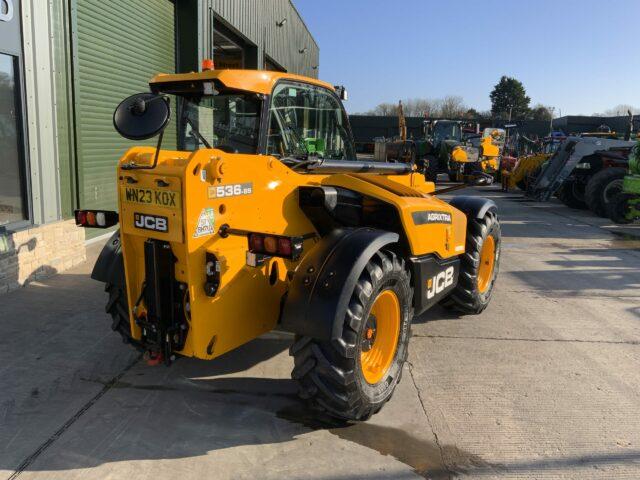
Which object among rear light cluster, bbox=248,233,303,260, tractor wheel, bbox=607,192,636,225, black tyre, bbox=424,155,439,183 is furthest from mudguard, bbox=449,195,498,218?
black tyre, bbox=424,155,439,183

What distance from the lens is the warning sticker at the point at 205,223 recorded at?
298cm

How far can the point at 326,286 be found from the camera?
10.3ft

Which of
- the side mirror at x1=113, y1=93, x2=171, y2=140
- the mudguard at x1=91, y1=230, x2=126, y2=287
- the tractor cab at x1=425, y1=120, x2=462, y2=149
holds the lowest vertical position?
the mudguard at x1=91, y1=230, x2=126, y2=287

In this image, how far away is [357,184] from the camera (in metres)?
3.86

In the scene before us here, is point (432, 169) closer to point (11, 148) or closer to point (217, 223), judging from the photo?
point (11, 148)

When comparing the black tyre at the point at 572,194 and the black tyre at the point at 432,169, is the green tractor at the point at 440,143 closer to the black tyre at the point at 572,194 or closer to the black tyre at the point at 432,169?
the black tyre at the point at 432,169

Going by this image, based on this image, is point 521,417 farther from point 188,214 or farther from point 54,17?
point 54,17

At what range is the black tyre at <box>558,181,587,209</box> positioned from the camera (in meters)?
15.0

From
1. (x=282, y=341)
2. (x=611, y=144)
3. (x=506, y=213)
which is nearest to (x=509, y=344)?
(x=282, y=341)

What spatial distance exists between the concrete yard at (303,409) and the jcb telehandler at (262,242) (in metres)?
0.34

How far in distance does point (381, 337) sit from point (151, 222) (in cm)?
174

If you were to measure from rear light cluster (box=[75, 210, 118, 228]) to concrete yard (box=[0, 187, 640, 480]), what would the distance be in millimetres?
1164

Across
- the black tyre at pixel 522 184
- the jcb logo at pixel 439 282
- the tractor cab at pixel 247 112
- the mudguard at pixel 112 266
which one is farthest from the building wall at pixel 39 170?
the black tyre at pixel 522 184

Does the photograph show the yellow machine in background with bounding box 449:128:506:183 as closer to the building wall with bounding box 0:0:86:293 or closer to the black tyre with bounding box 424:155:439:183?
the black tyre with bounding box 424:155:439:183
